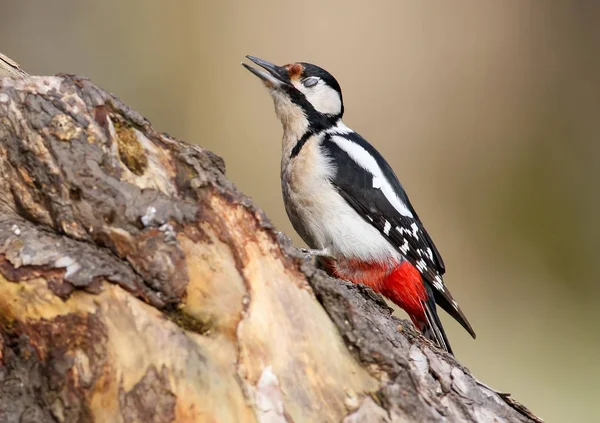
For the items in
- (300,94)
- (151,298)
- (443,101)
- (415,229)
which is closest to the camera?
(151,298)

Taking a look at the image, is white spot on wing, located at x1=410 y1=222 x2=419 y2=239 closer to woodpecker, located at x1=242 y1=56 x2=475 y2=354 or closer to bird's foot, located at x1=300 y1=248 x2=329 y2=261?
woodpecker, located at x1=242 y1=56 x2=475 y2=354

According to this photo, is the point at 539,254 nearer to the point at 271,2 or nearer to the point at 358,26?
the point at 358,26

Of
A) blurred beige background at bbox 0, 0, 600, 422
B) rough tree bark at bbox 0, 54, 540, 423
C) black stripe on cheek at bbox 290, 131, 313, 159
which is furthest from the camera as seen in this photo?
blurred beige background at bbox 0, 0, 600, 422

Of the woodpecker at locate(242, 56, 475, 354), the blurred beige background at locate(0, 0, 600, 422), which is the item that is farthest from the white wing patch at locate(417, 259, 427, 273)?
the blurred beige background at locate(0, 0, 600, 422)

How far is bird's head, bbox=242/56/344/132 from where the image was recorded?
372 centimetres

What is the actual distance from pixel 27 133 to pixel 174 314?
0.62 m

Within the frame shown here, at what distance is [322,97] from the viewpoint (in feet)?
12.5

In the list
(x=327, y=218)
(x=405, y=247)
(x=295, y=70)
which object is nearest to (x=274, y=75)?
(x=295, y=70)

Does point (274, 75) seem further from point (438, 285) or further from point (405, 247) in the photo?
point (438, 285)

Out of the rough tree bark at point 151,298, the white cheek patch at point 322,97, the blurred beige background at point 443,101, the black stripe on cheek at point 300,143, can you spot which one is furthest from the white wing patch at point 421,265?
the blurred beige background at point 443,101

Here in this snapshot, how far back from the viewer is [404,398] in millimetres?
1987

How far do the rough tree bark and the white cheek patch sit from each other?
1.76m

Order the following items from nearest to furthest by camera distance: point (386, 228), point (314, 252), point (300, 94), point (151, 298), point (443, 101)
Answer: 1. point (151, 298)
2. point (314, 252)
3. point (386, 228)
4. point (300, 94)
5. point (443, 101)

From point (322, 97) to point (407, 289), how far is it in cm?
109
